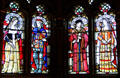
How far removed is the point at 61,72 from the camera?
12227mm

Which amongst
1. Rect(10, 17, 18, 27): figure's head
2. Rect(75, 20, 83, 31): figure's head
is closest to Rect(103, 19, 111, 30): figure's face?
Rect(75, 20, 83, 31): figure's head

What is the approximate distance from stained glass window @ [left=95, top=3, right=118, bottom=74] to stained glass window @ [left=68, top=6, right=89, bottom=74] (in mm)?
423

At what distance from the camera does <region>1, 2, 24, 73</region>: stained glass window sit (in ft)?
40.4

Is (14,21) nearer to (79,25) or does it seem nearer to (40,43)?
(40,43)

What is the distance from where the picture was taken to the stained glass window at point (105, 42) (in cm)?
1239

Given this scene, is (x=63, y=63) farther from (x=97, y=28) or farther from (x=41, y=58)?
(x=97, y=28)

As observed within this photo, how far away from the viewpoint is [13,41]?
1265cm

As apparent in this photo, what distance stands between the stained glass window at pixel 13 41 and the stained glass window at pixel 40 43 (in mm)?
464

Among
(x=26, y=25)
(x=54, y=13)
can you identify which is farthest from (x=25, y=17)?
(x=54, y=13)

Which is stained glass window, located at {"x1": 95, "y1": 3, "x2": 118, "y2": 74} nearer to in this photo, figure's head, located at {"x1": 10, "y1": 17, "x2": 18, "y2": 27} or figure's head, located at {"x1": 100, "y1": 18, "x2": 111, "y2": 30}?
figure's head, located at {"x1": 100, "y1": 18, "x2": 111, "y2": 30}

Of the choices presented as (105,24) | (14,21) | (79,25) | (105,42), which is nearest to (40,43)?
(14,21)

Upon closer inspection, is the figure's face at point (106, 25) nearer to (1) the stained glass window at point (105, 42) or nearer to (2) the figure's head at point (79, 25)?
(1) the stained glass window at point (105, 42)

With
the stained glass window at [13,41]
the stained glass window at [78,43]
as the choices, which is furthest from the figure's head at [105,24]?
the stained glass window at [13,41]

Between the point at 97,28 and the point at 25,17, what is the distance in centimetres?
283
